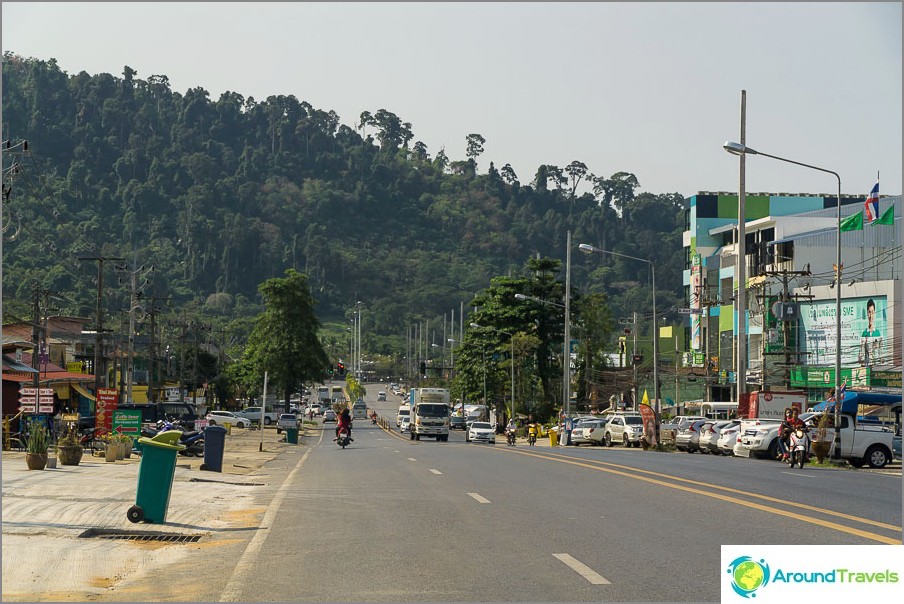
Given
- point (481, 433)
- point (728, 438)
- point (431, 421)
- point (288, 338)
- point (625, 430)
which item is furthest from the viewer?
point (288, 338)

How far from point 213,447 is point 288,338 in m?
79.5

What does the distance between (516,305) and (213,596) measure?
8728cm

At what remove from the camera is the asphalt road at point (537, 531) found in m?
10.8

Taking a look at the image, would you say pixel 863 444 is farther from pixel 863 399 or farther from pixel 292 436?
pixel 292 436

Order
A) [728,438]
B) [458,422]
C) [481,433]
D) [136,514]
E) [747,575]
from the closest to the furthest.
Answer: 1. [747,575]
2. [136,514]
3. [728,438]
4. [481,433]
5. [458,422]

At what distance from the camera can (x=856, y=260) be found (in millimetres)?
82562

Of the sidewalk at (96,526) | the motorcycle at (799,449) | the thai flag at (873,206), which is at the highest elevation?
the thai flag at (873,206)

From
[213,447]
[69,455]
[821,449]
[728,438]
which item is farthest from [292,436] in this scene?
[821,449]

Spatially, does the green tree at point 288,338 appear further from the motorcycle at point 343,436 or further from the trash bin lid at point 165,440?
the trash bin lid at point 165,440

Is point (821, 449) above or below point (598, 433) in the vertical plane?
above

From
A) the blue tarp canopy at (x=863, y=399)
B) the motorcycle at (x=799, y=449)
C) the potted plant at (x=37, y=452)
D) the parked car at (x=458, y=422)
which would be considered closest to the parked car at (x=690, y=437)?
the blue tarp canopy at (x=863, y=399)

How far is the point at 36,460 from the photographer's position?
1086 inches

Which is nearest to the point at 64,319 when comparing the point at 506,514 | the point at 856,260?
the point at 856,260

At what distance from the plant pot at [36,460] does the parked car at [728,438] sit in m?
24.6
